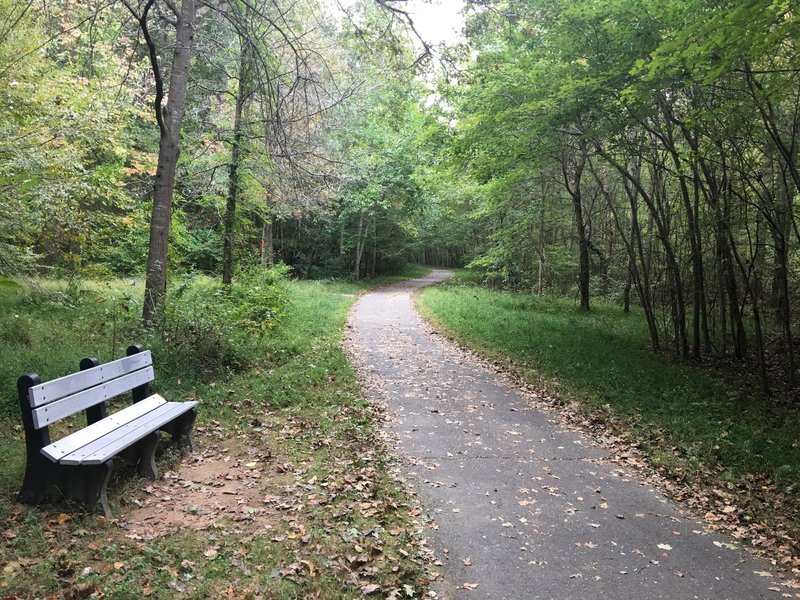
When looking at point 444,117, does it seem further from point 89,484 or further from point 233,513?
point 89,484

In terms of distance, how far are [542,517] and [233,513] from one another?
2.57 m

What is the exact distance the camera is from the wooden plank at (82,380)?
3727mm

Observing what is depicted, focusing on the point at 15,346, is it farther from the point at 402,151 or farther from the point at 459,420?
the point at 402,151

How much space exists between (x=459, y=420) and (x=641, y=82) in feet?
18.8

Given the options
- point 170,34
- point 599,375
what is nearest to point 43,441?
point 599,375

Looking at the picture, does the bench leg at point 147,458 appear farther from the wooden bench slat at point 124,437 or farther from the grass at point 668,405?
the grass at point 668,405

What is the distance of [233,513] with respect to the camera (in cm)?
410

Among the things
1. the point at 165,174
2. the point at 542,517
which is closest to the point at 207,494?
the point at 542,517

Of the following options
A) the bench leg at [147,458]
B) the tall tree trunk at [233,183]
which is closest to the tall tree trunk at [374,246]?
the tall tree trunk at [233,183]

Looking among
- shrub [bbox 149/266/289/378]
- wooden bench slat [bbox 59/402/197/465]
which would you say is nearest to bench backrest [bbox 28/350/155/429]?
wooden bench slat [bbox 59/402/197/465]

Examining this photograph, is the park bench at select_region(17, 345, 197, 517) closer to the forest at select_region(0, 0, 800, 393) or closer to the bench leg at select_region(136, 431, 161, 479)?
the bench leg at select_region(136, 431, 161, 479)

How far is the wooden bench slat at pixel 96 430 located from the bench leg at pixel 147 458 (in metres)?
0.28

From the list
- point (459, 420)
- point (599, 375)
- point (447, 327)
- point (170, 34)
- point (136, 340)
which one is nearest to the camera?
point (459, 420)

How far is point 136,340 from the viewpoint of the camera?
8.00 metres
